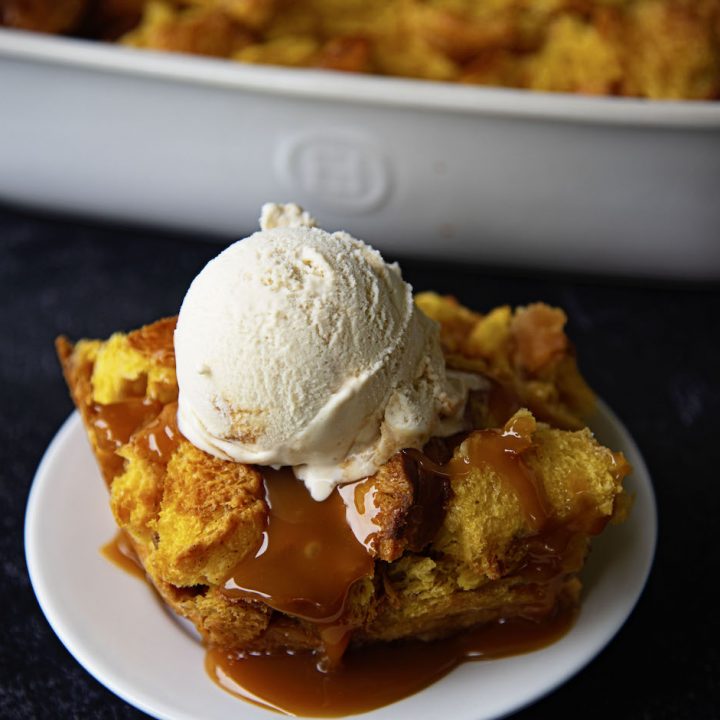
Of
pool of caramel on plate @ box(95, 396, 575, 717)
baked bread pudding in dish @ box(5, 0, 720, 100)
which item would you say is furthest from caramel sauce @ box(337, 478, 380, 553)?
baked bread pudding in dish @ box(5, 0, 720, 100)

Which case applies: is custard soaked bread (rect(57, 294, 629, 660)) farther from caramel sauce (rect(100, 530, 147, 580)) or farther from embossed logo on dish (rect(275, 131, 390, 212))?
embossed logo on dish (rect(275, 131, 390, 212))

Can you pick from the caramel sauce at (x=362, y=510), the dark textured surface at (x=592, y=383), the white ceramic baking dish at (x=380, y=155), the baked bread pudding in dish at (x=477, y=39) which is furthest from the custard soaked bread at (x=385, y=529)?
the baked bread pudding in dish at (x=477, y=39)

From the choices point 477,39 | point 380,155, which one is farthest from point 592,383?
point 477,39

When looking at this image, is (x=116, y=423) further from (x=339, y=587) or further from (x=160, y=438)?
(x=339, y=587)

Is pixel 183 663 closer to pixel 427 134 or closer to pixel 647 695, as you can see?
pixel 647 695

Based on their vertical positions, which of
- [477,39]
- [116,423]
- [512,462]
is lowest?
[116,423]

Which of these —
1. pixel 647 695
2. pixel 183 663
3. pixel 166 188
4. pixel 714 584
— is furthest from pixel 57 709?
pixel 166 188
